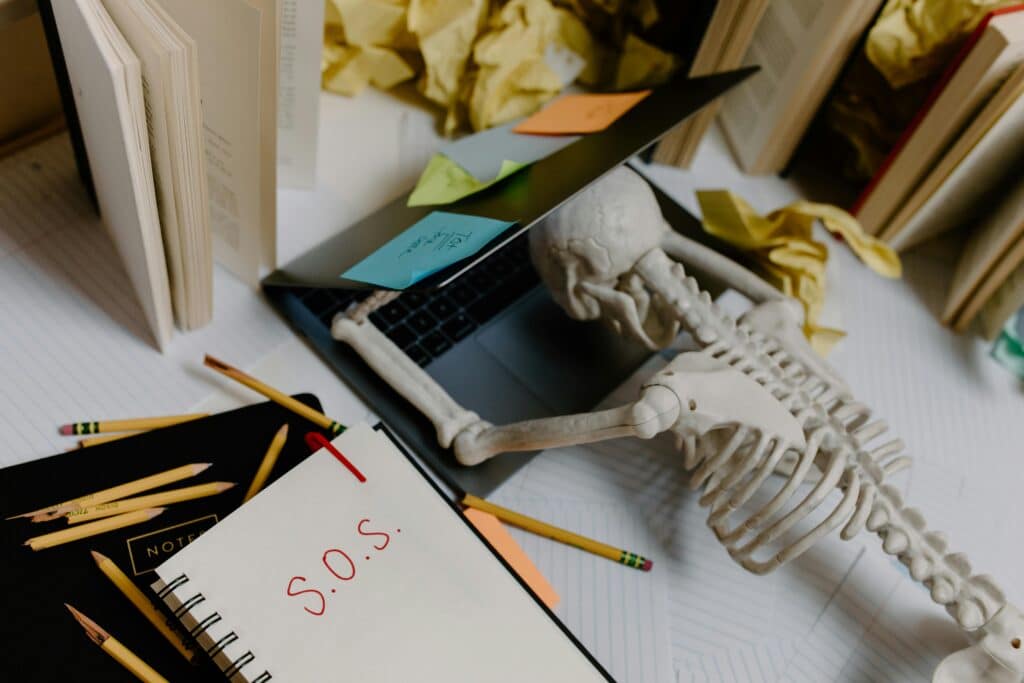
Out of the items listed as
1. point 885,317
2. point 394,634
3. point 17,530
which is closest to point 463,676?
point 394,634

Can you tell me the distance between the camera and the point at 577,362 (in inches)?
32.1

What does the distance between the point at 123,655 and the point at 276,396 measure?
0.24 m

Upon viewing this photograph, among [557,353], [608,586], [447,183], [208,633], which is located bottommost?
[608,586]

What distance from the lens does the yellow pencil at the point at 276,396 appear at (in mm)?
688

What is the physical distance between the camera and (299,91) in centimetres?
81

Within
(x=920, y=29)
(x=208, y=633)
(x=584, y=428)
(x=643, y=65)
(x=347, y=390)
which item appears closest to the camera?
(x=208, y=633)

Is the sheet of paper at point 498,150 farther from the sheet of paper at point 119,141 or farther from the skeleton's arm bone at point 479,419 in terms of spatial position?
the sheet of paper at point 119,141

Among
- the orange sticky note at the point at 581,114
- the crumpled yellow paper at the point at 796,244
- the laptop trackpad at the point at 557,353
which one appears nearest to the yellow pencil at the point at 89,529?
the laptop trackpad at the point at 557,353

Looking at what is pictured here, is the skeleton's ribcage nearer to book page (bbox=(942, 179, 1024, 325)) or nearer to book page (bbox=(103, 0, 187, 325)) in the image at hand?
book page (bbox=(942, 179, 1024, 325))

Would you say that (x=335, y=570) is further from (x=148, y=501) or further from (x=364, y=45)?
(x=364, y=45)

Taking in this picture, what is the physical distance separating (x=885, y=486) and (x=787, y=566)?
0.39 feet

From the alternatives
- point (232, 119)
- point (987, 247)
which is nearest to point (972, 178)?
point (987, 247)

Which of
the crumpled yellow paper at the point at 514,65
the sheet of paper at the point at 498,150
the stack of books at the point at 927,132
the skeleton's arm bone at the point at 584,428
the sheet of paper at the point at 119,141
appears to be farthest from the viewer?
the crumpled yellow paper at the point at 514,65

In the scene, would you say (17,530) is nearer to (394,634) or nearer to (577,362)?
(394,634)
